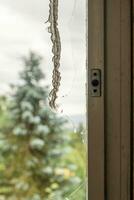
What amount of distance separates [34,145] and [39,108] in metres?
0.21

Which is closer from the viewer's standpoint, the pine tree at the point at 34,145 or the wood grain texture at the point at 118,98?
the wood grain texture at the point at 118,98

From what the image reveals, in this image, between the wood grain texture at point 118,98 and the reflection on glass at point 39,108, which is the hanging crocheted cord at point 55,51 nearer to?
the reflection on glass at point 39,108

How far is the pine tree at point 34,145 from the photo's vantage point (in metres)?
1.22

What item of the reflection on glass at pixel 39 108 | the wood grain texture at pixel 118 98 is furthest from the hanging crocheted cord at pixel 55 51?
the wood grain texture at pixel 118 98

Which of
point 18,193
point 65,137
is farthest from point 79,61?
point 18,193

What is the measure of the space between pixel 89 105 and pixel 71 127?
0.14m

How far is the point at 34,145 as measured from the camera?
4.76ft

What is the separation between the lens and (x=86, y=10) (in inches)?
40.7

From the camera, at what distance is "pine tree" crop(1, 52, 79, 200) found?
122cm

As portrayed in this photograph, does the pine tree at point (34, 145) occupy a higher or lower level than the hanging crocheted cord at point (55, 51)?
lower

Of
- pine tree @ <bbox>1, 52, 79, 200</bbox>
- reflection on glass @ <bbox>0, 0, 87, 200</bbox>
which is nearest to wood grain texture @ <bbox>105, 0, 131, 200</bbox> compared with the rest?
reflection on glass @ <bbox>0, 0, 87, 200</bbox>

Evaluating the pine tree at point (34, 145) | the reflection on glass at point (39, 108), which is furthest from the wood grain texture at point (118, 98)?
the pine tree at point (34, 145)

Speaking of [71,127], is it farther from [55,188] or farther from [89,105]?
[55,188]

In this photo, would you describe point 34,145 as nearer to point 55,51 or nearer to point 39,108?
point 39,108
